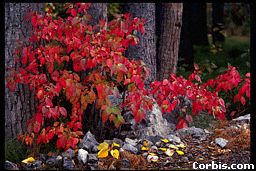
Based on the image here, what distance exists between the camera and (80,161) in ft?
14.6

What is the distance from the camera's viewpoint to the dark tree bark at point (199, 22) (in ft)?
41.4

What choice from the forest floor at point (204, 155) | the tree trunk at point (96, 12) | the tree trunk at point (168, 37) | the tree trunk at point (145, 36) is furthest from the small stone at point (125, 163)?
the tree trunk at point (168, 37)

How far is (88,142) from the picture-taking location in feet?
15.5

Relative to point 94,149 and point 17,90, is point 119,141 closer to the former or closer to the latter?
point 94,149

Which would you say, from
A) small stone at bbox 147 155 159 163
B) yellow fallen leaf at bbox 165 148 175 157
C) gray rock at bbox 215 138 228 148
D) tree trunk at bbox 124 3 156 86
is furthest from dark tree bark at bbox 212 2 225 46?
small stone at bbox 147 155 159 163

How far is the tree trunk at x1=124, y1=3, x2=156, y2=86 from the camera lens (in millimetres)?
6059

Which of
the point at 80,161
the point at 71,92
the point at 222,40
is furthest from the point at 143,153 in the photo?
the point at 222,40

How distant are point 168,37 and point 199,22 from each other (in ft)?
23.3

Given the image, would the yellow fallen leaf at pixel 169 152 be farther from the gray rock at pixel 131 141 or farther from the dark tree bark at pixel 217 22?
the dark tree bark at pixel 217 22

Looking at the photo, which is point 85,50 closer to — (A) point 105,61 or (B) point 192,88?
(A) point 105,61

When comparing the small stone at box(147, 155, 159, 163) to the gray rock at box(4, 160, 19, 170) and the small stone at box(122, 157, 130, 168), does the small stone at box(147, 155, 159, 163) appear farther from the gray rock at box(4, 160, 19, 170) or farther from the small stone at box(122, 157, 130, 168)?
the gray rock at box(4, 160, 19, 170)

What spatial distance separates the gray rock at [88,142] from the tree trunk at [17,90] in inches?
29.8

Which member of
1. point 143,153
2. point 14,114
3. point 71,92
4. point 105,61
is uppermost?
point 105,61

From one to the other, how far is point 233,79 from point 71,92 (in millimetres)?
1825
